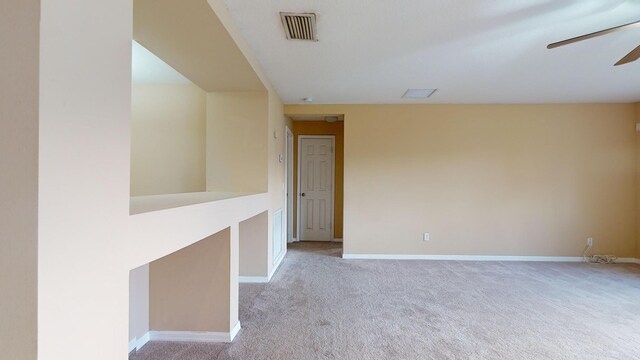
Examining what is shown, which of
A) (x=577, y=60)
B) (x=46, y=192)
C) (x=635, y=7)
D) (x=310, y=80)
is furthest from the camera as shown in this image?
(x=310, y=80)

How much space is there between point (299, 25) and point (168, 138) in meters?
2.36

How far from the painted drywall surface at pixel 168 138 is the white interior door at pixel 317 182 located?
239 centimetres

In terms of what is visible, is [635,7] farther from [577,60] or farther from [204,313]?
[204,313]

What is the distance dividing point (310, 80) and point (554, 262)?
417cm

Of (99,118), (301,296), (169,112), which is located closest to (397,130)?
(301,296)

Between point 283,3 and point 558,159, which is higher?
point 283,3

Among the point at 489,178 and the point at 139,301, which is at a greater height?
the point at 489,178

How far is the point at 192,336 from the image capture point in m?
2.30

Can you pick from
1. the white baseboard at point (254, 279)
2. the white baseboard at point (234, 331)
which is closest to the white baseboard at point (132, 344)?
the white baseboard at point (234, 331)

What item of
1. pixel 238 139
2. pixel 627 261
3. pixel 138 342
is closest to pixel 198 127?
pixel 238 139

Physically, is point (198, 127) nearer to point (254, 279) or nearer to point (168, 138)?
point (168, 138)

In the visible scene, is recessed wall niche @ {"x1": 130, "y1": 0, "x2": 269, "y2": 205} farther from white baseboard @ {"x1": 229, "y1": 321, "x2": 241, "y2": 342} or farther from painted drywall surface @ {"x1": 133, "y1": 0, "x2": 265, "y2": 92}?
white baseboard @ {"x1": 229, "y1": 321, "x2": 241, "y2": 342}

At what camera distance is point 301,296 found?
312 cm

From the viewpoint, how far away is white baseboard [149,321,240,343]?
89.8 inches
